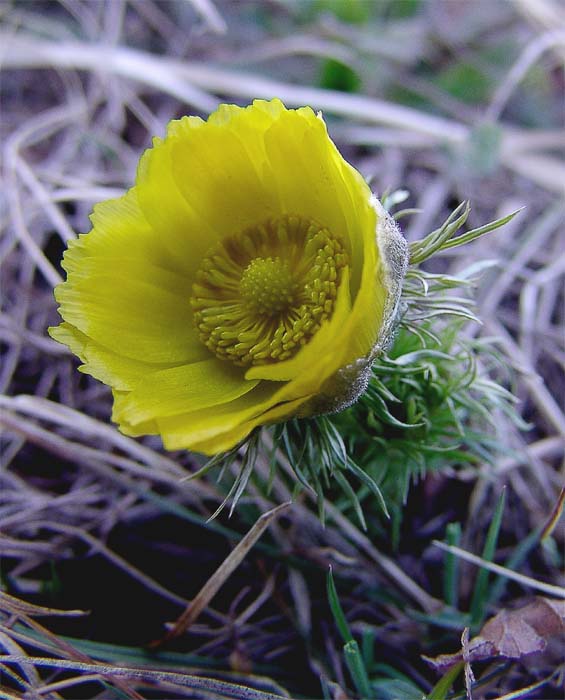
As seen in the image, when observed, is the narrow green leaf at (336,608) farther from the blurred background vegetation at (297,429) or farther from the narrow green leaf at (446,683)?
the narrow green leaf at (446,683)

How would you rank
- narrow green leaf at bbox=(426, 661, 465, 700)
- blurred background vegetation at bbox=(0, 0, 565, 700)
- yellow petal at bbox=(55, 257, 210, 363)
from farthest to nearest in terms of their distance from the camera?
blurred background vegetation at bbox=(0, 0, 565, 700) < yellow petal at bbox=(55, 257, 210, 363) < narrow green leaf at bbox=(426, 661, 465, 700)

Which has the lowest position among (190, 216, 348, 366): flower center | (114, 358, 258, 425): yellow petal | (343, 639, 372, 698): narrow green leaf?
(343, 639, 372, 698): narrow green leaf

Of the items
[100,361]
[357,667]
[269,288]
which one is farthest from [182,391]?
[357,667]

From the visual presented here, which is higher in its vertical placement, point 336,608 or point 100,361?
point 100,361

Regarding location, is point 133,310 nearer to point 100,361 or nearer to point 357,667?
point 100,361

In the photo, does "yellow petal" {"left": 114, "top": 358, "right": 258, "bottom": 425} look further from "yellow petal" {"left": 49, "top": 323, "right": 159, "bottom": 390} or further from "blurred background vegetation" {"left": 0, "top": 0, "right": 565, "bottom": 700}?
"blurred background vegetation" {"left": 0, "top": 0, "right": 565, "bottom": 700}

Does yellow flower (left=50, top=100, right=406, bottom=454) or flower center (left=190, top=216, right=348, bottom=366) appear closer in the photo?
yellow flower (left=50, top=100, right=406, bottom=454)

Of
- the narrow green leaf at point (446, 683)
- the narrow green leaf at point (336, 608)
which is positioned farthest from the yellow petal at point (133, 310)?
the narrow green leaf at point (446, 683)

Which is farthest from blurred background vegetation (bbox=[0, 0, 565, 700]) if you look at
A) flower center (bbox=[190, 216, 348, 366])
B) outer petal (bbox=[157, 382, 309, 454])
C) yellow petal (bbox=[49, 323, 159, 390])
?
yellow petal (bbox=[49, 323, 159, 390])
